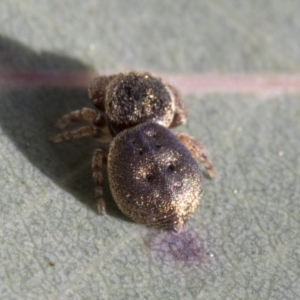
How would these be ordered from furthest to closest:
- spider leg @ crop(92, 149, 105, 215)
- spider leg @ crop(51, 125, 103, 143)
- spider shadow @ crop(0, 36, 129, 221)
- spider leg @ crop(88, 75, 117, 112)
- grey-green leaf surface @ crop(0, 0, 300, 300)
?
spider leg @ crop(88, 75, 117, 112) < spider leg @ crop(51, 125, 103, 143) < spider shadow @ crop(0, 36, 129, 221) < spider leg @ crop(92, 149, 105, 215) < grey-green leaf surface @ crop(0, 0, 300, 300)

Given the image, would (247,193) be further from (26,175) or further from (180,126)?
(26,175)

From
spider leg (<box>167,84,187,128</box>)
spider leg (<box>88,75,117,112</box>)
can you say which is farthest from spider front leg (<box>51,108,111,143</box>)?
spider leg (<box>167,84,187,128</box>)

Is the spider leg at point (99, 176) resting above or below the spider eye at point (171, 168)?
below

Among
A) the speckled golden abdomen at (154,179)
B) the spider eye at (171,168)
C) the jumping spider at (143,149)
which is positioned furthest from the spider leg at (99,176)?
the spider eye at (171,168)

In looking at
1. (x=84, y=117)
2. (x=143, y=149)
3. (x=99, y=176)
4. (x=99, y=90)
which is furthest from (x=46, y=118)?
(x=143, y=149)

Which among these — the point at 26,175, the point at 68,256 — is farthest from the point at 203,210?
the point at 26,175

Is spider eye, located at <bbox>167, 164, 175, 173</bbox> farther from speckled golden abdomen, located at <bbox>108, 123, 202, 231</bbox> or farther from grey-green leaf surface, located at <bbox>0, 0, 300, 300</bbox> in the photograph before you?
grey-green leaf surface, located at <bbox>0, 0, 300, 300</bbox>

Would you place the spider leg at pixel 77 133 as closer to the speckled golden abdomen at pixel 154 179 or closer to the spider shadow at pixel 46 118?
the spider shadow at pixel 46 118

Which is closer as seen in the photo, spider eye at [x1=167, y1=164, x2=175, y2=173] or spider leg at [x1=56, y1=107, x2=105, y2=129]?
spider eye at [x1=167, y1=164, x2=175, y2=173]

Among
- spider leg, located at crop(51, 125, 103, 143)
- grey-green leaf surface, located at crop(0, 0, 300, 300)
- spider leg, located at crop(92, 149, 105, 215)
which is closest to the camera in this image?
grey-green leaf surface, located at crop(0, 0, 300, 300)
